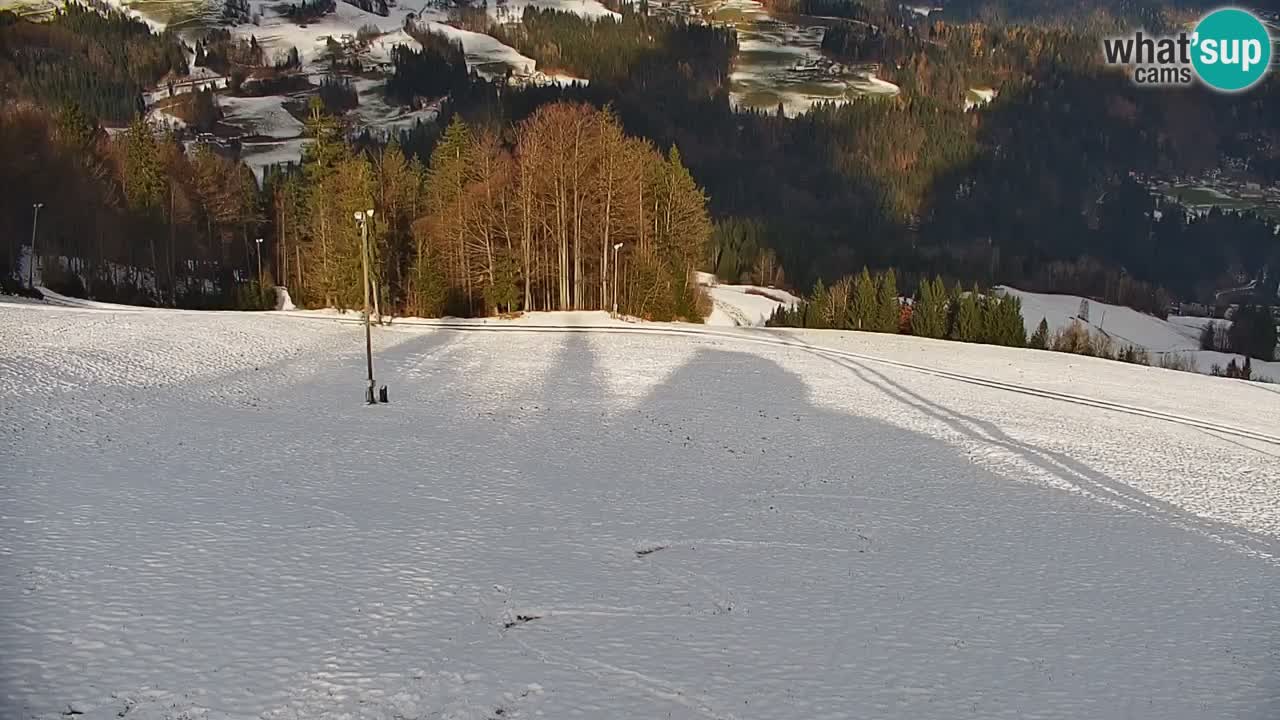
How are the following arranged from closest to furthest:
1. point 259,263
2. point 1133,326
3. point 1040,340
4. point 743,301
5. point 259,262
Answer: point 259,262
point 259,263
point 1040,340
point 743,301
point 1133,326

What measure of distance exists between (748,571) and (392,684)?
7386 mm

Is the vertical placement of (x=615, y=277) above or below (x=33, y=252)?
below

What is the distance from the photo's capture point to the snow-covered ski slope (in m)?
11.1

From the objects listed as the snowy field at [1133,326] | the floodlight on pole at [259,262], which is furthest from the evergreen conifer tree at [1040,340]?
the floodlight on pole at [259,262]

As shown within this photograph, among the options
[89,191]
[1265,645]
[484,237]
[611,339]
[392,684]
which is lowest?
[1265,645]

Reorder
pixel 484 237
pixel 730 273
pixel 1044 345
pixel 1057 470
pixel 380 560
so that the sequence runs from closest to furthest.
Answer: pixel 380 560 < pixel 1057 470 < pixel 484 237 < pixel 1044 345 < pixel 730 273

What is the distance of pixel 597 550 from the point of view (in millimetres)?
16219

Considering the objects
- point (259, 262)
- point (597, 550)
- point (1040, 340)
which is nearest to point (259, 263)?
point (259, 262)

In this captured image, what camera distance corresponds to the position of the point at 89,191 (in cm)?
7206

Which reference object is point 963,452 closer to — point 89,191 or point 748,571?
point 748,571

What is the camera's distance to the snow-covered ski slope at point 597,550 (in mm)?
11141

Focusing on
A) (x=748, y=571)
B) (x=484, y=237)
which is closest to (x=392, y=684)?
(x=748, y=571)

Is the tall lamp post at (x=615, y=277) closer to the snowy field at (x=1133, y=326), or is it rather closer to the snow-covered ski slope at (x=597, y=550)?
the snow-covered ski slope at (x=597, y=550)

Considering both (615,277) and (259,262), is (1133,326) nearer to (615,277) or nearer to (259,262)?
(615,277)
